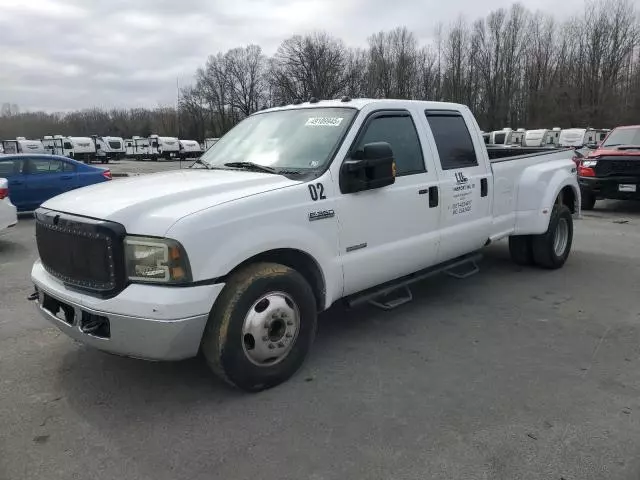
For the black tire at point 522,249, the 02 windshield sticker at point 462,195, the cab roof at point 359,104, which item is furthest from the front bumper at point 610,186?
the cab roof at point 359,104

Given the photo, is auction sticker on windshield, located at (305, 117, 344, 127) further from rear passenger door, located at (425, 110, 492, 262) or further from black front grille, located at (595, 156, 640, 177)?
black front grille, located at (595, 156, 640, 177)

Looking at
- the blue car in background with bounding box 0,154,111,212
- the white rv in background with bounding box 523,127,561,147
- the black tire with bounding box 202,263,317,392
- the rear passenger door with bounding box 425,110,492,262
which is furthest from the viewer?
the white rv in background with bounding box 523,127,561,147

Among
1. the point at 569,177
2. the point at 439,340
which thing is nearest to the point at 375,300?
the point at 439,340

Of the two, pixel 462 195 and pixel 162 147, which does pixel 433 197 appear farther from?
pixel 162 147

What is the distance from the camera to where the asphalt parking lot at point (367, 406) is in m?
2.77

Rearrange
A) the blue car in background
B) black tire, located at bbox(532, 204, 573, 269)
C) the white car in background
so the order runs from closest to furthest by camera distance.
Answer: black tire, located at bbox(532, 204, 573, 269) < the white car in background < the blue car in background

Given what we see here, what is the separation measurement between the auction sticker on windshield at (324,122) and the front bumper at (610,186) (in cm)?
987

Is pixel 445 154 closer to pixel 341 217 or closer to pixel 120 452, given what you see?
pixel 341 217

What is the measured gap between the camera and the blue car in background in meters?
12.1

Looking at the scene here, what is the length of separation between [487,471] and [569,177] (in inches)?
204

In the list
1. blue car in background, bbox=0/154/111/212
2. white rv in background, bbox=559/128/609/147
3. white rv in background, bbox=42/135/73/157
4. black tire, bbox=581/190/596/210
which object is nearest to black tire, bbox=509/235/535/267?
black tire, bbox=581/190/596/210

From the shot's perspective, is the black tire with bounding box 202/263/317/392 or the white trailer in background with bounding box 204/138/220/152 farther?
the white trailer in background with bounding box 204/138/220/152

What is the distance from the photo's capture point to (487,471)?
8.86 feet

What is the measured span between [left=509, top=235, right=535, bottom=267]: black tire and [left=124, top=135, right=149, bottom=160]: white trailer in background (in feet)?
193
